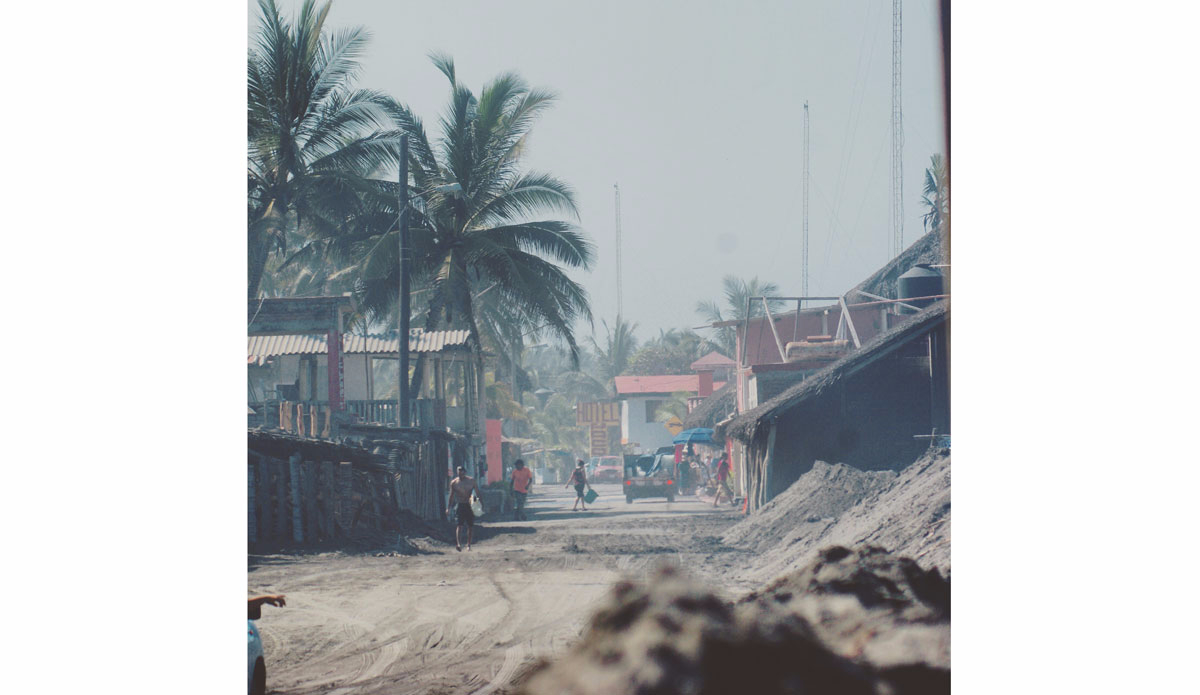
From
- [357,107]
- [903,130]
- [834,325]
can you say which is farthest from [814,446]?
[357,107]

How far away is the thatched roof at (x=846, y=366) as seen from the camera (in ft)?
37.2

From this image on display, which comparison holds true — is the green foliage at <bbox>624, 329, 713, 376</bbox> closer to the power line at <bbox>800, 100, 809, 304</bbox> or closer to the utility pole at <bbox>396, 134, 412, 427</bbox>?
the power line at <bbox>800, 100, 809, 304</bbox>

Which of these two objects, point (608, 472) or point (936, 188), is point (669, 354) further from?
point (608, 472)

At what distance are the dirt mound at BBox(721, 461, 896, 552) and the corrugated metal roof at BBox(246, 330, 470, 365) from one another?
704cm

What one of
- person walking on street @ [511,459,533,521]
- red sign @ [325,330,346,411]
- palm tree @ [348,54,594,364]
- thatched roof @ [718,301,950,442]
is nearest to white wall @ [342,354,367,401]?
palm tree @ [348,54,594,364]

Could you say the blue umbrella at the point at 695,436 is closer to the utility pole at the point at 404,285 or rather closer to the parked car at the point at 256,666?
the utility pole at the point at 404,285

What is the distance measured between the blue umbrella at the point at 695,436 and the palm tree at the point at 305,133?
913 centimetres

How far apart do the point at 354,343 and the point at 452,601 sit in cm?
909

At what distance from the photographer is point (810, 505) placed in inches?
479

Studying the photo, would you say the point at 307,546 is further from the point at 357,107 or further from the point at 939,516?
the point at 939,516

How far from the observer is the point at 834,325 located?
41.3 ft

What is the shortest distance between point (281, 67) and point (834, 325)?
886 cm

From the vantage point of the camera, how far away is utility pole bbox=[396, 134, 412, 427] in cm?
1401

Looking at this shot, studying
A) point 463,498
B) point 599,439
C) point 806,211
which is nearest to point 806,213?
point 806,211
